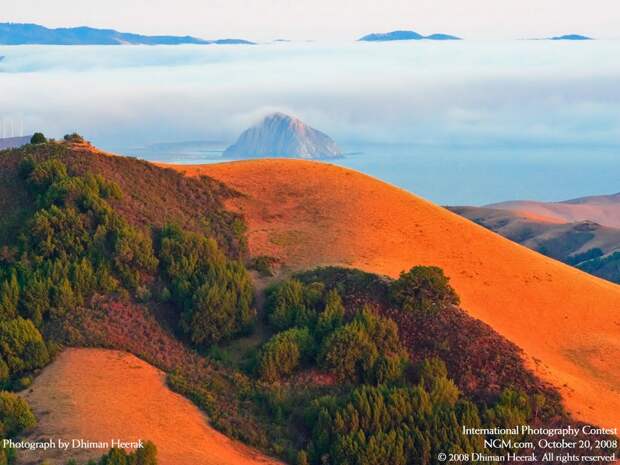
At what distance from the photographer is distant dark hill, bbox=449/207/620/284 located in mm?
115000

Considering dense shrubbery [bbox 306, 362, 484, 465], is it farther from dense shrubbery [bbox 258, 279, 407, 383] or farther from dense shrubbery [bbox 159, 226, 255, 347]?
dense shrubbery [bbox 159, 226, 255, 347]

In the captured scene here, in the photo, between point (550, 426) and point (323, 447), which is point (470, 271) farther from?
point (323, 447)

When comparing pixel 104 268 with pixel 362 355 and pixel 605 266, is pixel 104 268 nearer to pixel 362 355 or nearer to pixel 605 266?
pixel 362 355

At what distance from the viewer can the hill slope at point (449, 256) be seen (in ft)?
144

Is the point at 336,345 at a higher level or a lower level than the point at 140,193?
lower

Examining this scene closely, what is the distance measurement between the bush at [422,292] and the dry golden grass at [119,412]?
12.4 meters

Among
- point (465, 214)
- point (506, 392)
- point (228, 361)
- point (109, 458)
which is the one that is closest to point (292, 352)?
point (228, 361)

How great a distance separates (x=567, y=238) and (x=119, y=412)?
114 m

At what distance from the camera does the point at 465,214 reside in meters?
166

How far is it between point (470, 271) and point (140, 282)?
1884cm

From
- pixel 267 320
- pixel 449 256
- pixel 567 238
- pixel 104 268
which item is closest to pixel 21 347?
pixel 104 268

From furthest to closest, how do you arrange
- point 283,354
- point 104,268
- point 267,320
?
point 267,320, point 104,268, point 283,354

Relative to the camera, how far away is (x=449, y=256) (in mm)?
53781

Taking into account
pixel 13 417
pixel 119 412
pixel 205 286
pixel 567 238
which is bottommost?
pixel 567 238
